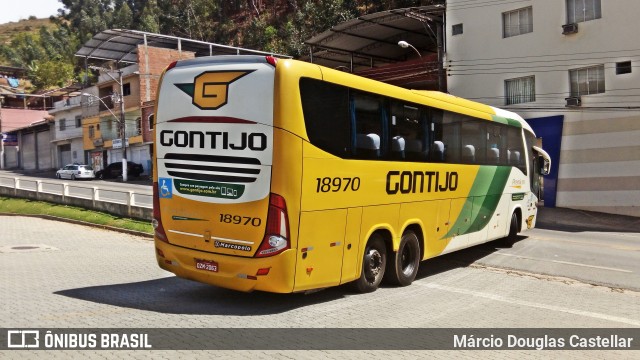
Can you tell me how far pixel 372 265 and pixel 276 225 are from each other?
2.36 metres

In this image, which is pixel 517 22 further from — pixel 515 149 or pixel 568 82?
pixel 515 149

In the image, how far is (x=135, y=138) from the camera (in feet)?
168

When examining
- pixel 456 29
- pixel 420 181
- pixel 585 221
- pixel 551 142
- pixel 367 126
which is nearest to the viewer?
pixel 367 126

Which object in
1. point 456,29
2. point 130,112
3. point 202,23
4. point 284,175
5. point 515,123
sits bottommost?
point 284,175

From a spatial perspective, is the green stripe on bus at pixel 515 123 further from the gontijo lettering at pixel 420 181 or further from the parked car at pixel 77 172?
the parked car at pixel 77 172

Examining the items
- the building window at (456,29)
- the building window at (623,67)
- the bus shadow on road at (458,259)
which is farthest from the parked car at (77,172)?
the building window at (623,67)

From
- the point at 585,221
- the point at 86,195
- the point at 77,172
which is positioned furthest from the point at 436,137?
the point at 77,172

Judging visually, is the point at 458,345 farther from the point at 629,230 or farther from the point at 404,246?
the point at 629,230

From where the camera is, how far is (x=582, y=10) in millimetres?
24438

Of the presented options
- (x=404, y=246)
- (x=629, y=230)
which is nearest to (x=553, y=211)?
(x=629, y=230)

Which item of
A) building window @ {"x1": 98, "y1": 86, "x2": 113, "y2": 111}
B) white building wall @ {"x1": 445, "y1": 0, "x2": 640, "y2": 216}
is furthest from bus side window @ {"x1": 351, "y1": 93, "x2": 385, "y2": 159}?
building window @ {"x1": 98, "y1": 86, "x2": 113, "y2": 111}

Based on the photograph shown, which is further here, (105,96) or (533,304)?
(105,96)

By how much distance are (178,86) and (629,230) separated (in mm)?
20460

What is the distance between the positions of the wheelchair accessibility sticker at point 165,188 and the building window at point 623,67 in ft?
72.4
